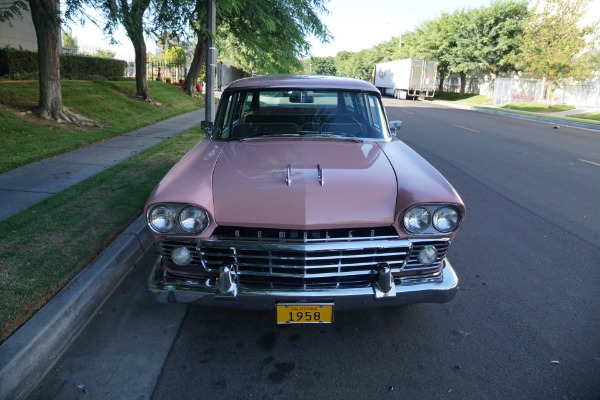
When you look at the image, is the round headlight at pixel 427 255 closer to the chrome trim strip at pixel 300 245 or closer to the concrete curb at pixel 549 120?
the chrome trim strip at pixel 300 245

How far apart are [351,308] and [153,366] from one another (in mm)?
1297

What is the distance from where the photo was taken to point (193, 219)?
279 centimetres

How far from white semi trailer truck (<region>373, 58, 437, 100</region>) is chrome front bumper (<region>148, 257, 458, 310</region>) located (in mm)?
37781

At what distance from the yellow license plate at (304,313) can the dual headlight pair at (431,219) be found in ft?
2.30

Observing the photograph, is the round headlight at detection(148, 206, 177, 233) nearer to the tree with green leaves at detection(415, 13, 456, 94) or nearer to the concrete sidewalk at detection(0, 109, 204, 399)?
the concrete sidewalk at detection(0, 109, 204, 399)

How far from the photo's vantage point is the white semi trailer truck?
38.3 m

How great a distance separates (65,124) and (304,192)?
9465 mm

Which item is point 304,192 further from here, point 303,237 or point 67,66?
point 67,66

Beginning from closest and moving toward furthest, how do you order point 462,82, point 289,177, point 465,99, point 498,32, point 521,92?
1. point 289,177
2. point 521,92
3. point 498,32
4. point 465,99
5. point 462,82

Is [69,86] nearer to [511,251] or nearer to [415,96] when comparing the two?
[511,251]

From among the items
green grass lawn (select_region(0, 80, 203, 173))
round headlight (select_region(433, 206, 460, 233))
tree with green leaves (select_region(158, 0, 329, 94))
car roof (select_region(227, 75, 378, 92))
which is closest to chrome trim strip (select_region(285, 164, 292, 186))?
round headlight (select_region(433, 206, 460, 233))

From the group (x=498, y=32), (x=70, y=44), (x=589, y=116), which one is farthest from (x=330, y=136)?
(x=70, y=44)

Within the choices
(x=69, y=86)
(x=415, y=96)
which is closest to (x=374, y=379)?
(x=69, y=86)

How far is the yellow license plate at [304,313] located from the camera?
274 centimetres
